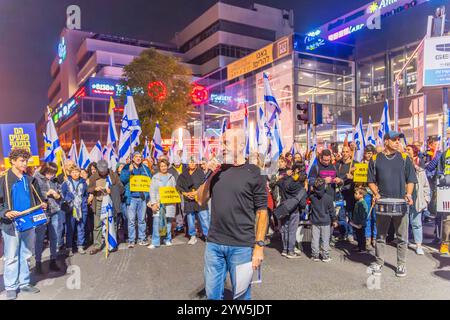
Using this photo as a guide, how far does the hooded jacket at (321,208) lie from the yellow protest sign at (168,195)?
3.12m

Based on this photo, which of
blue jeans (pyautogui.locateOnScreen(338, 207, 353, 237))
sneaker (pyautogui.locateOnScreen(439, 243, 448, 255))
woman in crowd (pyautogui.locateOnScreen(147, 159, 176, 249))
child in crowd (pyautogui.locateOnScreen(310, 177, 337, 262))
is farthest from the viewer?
blue jeans (pyautogui.locateOnScreen(338, 207, 353, 237))

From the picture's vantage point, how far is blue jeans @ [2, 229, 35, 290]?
16.8 ft

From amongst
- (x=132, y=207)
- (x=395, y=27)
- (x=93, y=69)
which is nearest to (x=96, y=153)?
(x=132, y=207)

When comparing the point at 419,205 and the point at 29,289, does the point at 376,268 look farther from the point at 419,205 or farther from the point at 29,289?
the point at 29,289

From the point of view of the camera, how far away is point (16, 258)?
5.20m

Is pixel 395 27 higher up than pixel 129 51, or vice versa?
pixel 129 51

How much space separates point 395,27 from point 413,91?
460 cm

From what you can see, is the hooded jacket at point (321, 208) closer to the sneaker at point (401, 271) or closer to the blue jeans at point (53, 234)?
the sneaker at point (401, 271)

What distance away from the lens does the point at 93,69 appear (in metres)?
51.5

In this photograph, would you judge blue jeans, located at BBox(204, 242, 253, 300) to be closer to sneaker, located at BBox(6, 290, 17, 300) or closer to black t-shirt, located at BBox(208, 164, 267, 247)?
black t-shirt, located at BBox(208, 164, 267, 247)

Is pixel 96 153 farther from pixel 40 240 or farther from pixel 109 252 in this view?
pixel 40 240

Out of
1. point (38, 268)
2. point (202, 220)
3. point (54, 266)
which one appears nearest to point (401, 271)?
point (202, 220)

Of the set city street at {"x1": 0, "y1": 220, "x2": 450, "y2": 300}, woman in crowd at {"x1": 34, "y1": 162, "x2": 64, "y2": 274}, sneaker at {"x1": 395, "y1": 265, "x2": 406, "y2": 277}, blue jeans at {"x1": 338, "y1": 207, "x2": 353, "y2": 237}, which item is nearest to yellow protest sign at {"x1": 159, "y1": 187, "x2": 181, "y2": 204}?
city street at {"x1": 0, "y1": 220, "x2": 450, "y2": 300}
